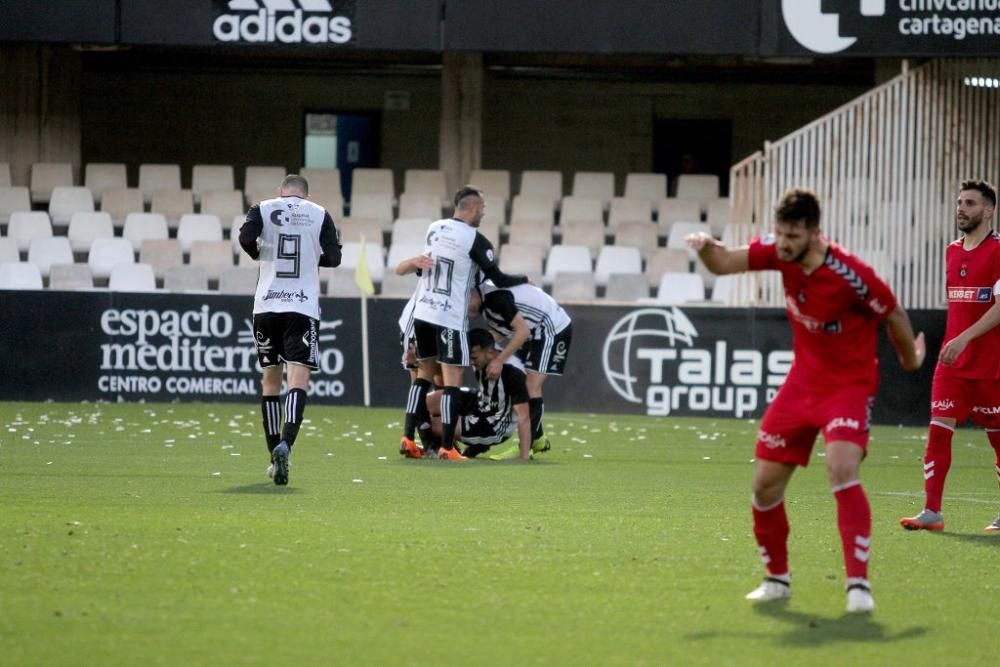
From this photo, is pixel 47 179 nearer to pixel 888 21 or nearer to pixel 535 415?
pixel 888 21

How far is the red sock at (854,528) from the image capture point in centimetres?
588

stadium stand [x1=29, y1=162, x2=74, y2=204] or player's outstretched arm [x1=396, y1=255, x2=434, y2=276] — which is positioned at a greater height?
stadium stand [x1=29, y1=162, x2=74, y2=204]

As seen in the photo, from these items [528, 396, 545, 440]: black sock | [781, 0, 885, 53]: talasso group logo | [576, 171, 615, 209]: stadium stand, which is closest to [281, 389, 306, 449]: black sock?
[528, 396, 545, 440]: black sock

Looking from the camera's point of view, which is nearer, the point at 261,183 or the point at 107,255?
the point at 107,255

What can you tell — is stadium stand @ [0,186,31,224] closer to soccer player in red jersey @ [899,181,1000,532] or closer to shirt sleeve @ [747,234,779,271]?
soccer player in red jersey @ [899,181,1000,532]

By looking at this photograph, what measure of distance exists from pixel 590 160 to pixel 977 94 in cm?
906

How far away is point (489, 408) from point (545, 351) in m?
0.65

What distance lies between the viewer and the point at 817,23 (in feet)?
63.2

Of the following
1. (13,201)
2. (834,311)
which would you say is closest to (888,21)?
(13,201)

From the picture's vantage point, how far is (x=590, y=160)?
2702 cm

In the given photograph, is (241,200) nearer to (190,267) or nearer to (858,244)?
(190,267)

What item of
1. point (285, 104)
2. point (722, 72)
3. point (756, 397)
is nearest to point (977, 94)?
point (756, 397)

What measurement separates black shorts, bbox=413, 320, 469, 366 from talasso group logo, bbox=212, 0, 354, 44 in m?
9.01

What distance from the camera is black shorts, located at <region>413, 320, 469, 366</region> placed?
11688mm
